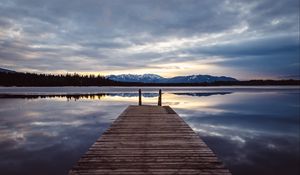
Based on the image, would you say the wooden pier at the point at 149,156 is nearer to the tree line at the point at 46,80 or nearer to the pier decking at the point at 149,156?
the pier decking at the point at 149,156

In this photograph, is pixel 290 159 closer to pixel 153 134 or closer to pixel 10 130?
pixel 153 134

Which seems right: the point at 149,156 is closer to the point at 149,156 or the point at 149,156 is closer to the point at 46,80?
the point at 149,156

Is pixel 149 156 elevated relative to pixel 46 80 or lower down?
lower down

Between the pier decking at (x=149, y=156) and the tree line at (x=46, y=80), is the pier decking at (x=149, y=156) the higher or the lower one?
the lower one

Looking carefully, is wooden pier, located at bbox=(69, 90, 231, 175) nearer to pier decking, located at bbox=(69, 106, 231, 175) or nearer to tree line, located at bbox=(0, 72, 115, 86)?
pier decking, located at bbox=(69, 106, 231, 175)

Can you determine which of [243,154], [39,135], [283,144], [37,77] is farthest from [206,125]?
[37,77]

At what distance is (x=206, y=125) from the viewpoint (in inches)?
656

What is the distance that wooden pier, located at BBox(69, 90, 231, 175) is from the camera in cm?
552

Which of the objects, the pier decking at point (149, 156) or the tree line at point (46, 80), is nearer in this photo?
the pier decking at point (149, 156)

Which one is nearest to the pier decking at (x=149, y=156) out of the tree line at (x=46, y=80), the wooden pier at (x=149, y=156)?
the wooden pier at (x=149, y=156)

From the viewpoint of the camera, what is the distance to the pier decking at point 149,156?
Answer: 18.1 ft

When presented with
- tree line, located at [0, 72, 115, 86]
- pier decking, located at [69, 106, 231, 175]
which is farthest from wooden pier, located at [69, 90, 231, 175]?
tree line, located at [0, 72, 115, 86]

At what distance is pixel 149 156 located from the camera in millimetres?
6453

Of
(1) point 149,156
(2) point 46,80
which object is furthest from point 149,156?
(2) point 46,80
